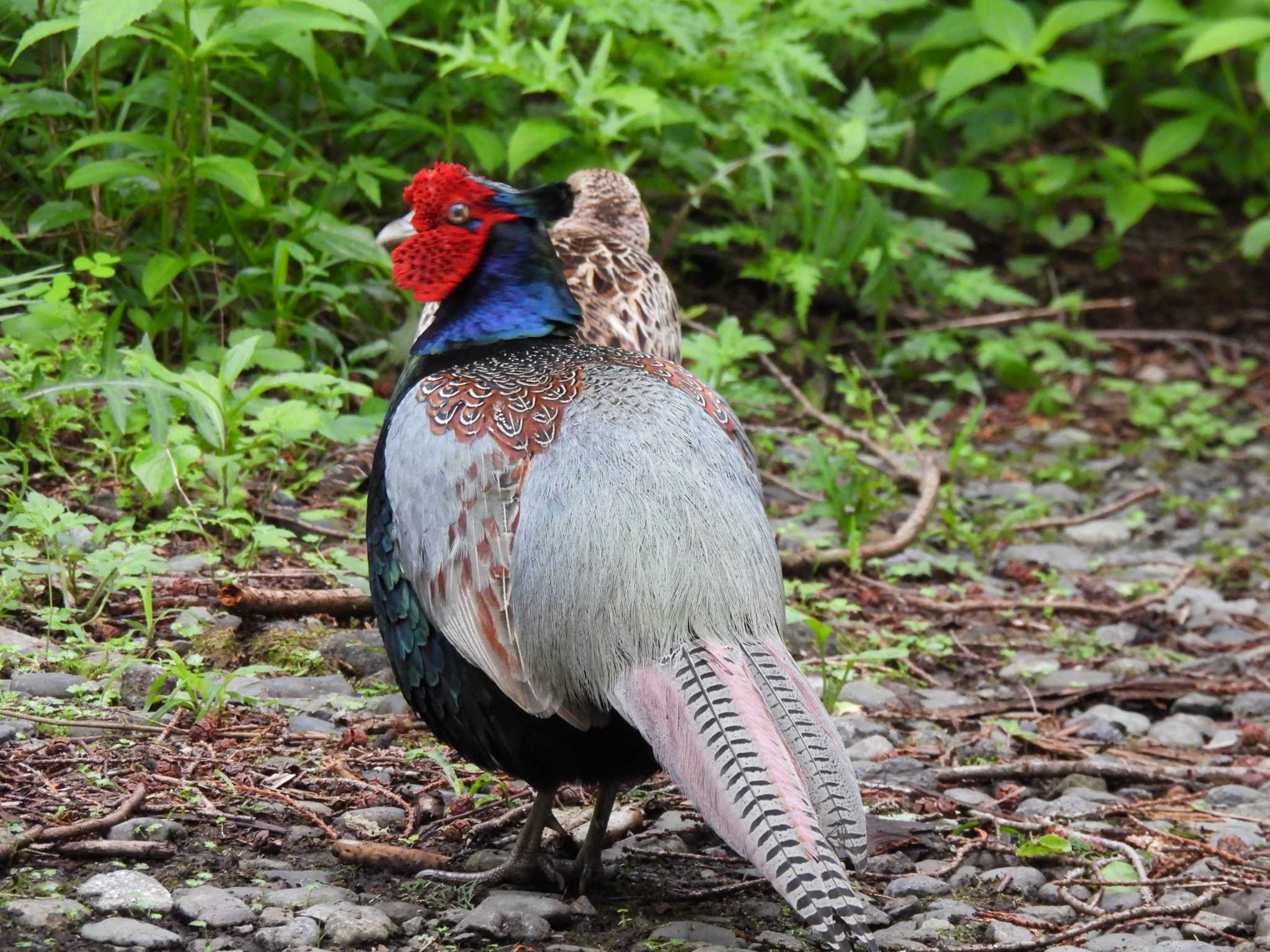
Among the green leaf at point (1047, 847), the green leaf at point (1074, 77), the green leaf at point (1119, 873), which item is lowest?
the green leaf at point (1119, 873)

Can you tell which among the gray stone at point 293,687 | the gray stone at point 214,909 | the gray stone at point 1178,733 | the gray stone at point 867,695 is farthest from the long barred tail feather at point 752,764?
the gray stone at point 1178,733

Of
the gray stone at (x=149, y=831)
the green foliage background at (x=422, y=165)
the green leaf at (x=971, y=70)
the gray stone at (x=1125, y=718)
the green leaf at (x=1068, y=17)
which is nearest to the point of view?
the gray stone at (x=149, y=831)

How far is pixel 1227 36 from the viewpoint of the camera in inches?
343

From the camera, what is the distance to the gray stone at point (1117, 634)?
5.98m

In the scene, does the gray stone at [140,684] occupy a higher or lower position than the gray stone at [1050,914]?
higher

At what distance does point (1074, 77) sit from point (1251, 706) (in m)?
4.76

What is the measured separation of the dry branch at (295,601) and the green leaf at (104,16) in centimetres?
161

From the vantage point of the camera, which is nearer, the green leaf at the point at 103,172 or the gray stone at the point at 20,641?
the gray stone at the point at 20,641

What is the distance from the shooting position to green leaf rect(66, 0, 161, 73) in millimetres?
4594

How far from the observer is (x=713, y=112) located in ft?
25.4

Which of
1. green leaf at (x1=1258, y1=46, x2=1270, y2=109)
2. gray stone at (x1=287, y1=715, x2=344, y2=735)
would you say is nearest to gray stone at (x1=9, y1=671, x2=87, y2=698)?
gray stone at (x1=287, y1=715, x2=344, y2=735)

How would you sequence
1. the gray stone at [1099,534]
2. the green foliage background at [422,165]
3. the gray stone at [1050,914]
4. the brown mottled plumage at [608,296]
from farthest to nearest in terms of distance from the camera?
the gray stone at [1099,534] < the brown mottled plumage at [608,296] < the green foliage background at [422,165] < the gray stone at [1050,914]

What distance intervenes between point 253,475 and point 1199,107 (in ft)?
22.7

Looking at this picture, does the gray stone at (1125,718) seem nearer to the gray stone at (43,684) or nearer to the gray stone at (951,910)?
the gray stone at (951,910)
